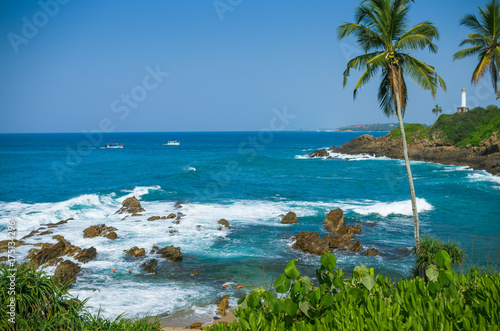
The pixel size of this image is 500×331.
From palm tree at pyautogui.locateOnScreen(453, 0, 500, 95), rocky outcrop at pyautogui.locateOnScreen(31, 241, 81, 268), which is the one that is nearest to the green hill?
palm tree at pyautogui.locateOnScreen(453, 0, 500, 95)

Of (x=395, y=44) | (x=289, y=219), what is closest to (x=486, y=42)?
(x=395, y=44)

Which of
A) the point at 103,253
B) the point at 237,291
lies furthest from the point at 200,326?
the point at 103,253

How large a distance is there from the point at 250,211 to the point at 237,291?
13.7 m

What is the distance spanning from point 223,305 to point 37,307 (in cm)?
706

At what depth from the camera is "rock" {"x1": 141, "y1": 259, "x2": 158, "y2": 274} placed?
15.8 metres

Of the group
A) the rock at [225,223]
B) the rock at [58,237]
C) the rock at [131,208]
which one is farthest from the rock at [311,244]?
the rock at [131,208]

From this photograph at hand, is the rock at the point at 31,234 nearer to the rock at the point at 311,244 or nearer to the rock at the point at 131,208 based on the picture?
the rock at the point at 131,208

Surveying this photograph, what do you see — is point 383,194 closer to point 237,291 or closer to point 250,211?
point 250,211

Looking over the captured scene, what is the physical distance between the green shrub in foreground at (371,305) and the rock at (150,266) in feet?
41.1

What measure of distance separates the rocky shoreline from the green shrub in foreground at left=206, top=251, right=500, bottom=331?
43.2 meters

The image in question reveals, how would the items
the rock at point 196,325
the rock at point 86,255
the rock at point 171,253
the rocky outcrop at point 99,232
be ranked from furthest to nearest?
the rocky outcrop at point 99,232
the rock at point 171,253
the rock at point 86,255
the rock at point 196,325

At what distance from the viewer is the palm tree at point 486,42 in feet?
60.6

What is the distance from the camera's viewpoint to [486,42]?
62.3 feet

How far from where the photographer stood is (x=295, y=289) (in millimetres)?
3924
